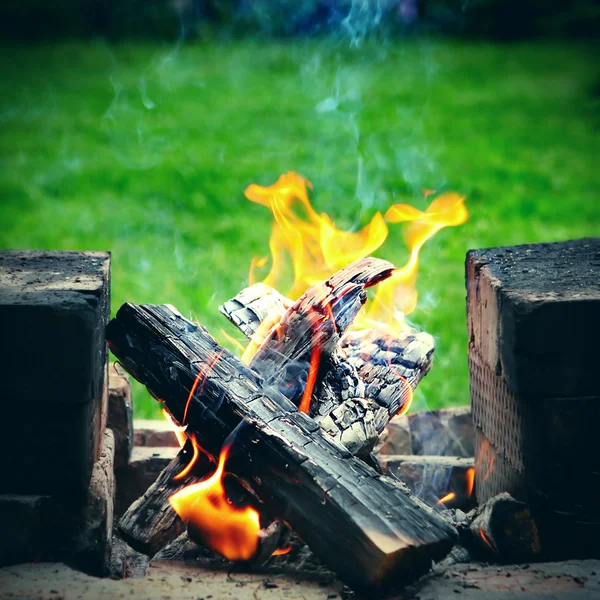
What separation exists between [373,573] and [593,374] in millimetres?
807

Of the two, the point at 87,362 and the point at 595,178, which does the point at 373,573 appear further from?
the point at 595,178

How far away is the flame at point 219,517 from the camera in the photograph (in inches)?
84.5

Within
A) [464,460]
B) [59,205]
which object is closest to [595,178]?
[59,205]

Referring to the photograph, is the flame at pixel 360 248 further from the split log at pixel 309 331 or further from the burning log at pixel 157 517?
the burning log at pixel 157 517

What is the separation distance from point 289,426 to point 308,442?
0.24 feet

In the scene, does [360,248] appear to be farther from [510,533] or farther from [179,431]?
[510,533]

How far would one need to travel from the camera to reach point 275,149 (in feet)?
28.0

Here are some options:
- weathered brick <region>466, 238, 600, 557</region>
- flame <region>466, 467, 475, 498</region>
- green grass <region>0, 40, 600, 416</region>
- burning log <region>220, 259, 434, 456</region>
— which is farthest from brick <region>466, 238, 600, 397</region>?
green grass <region>0, 40, 600, 416</region>

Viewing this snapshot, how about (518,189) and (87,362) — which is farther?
(518,189)

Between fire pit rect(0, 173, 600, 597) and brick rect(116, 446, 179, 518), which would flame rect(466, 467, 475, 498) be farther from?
brick rect(116, 446, 179, 518)

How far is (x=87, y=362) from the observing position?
6.91ft

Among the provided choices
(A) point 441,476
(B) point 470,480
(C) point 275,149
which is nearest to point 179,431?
(A) point 441,476

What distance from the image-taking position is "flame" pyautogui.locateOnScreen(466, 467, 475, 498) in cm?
280

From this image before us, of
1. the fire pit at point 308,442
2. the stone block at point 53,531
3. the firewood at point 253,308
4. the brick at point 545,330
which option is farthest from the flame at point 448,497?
the stone block at point 53,531
